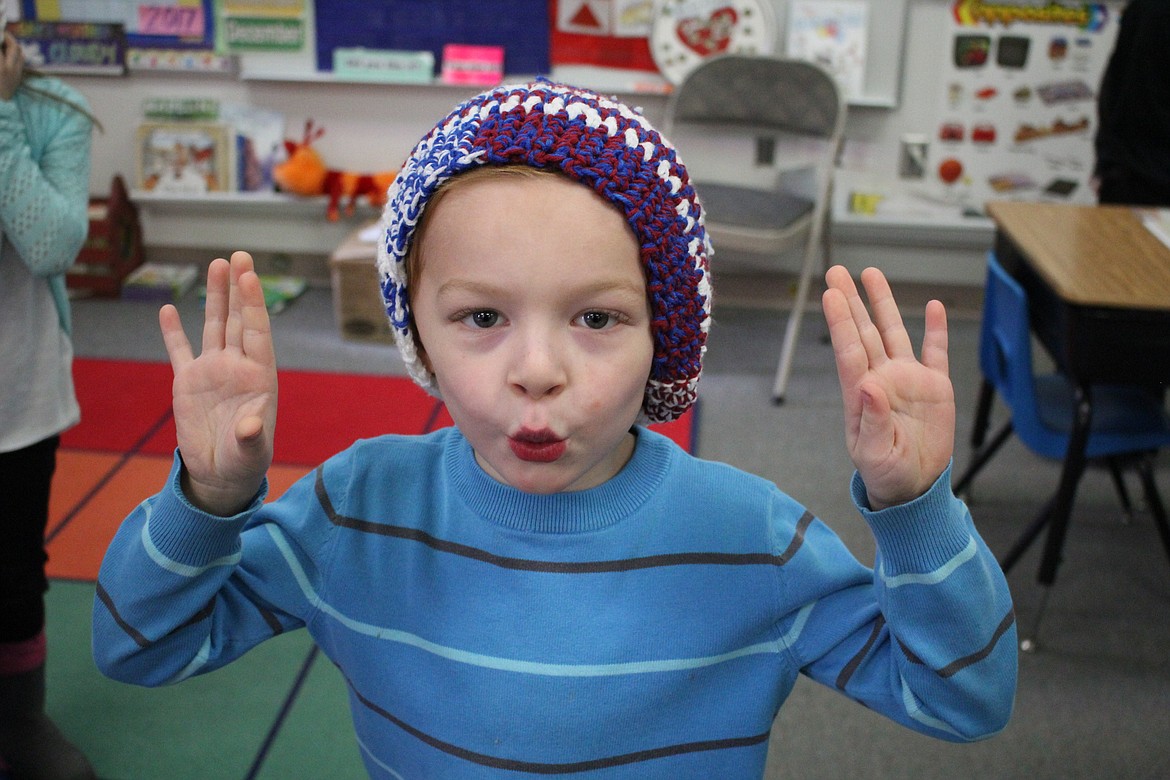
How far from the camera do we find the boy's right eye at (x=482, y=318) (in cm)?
71

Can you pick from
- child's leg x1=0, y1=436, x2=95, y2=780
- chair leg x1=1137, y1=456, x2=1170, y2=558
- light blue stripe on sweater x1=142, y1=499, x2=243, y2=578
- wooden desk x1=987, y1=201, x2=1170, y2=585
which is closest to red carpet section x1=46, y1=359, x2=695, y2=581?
child's leg x1=0, y1=436, x2=95, y2=780

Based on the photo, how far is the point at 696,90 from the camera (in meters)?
3.39

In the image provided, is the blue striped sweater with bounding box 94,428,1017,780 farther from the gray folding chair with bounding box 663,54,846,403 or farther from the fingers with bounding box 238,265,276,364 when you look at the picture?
the gray folding chair with bounding box 663,54,846,403

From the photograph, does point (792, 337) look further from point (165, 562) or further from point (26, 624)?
point (165, 562)

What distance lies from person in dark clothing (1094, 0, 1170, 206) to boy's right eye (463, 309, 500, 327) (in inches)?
106

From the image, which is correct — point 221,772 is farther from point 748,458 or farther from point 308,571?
point 748,458

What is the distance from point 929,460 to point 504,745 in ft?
1.25

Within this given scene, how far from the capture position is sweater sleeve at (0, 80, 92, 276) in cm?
140

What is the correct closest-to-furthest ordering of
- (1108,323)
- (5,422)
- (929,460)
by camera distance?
(929,460), (5,422), (1108,323)

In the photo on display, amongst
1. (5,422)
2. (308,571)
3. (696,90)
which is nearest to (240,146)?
(696,90)

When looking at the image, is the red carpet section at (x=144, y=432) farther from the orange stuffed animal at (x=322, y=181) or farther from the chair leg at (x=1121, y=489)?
the chair leg at (x=1121, y=489)

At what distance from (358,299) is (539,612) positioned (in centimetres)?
278

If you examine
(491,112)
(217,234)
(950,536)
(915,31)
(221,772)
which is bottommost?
(221,772)

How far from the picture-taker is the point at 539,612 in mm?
776
